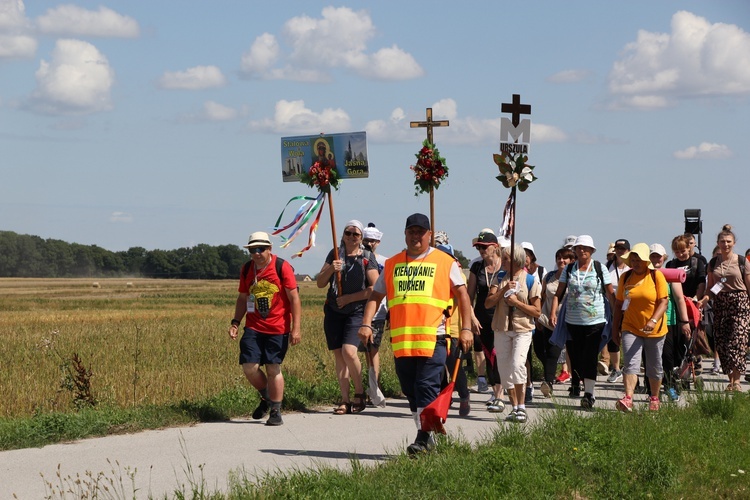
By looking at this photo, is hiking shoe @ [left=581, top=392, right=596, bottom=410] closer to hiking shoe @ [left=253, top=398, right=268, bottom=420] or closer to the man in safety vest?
hiking shoe @ [left=253, top=398, right=268, bottom=420]

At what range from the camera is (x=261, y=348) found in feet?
36.3

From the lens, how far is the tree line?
14375cm

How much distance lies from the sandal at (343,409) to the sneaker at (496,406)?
1.54 m

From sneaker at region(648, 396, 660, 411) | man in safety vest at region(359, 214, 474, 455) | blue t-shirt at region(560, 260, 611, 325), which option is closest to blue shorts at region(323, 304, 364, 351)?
blue t-shirt at region(560, 260, 611, 325)

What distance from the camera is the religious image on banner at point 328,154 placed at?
503 inches

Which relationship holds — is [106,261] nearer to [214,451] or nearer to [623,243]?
[623,243]

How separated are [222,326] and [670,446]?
2137 centimetres

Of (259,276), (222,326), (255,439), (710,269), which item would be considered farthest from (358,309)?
(222,326)

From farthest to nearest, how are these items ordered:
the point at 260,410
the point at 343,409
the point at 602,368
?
the point at 602,368
the point at 343,409
the point at 260,410

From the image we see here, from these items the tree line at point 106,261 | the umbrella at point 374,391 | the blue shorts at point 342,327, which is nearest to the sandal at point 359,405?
the umbrella at point 374,391

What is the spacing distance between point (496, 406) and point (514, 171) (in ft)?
8.46

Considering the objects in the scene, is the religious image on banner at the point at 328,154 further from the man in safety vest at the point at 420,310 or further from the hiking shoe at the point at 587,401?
the man in safety vest at the point at 420,310

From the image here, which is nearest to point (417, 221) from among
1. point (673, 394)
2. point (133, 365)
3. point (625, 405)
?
point (625, 405)

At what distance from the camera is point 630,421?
9.80 meters
